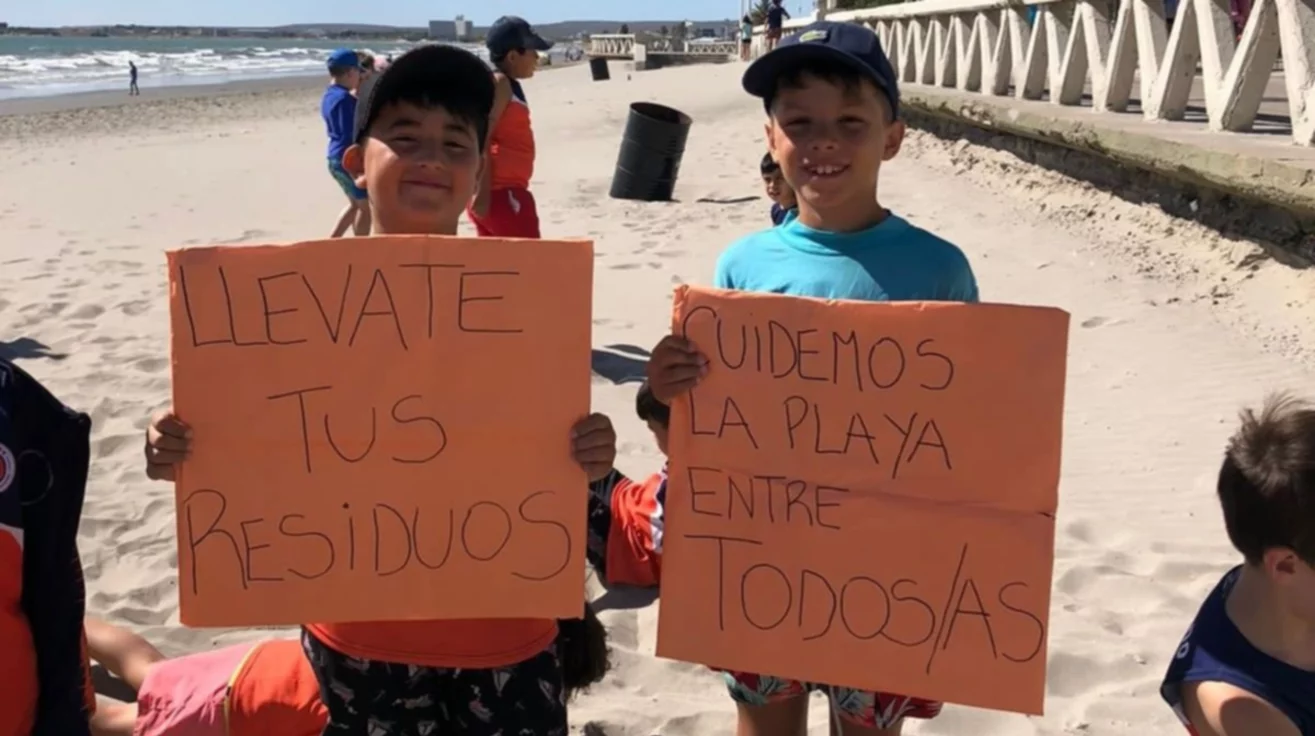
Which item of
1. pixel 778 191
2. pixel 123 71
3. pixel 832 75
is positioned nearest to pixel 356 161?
pixel 832 75

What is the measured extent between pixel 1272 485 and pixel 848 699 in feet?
2.87

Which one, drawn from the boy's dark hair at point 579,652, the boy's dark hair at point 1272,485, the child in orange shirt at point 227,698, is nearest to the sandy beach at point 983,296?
the child in orange shirt at point 227,698

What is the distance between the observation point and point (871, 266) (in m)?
2.08

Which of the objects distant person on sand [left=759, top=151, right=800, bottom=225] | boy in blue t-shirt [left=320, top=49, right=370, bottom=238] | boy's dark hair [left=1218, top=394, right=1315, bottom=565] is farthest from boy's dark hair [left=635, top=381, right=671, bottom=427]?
boy in blue t-shirt [left=320, top=49, right=370, bottom=238]

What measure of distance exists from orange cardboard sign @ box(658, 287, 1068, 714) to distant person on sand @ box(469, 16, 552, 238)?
3295 millimetres

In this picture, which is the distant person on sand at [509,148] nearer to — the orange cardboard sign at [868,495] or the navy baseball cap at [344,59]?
the navy baseball cap at [344,59]

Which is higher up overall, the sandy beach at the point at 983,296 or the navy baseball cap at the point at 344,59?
the navy baseball cap at the point at 344,59

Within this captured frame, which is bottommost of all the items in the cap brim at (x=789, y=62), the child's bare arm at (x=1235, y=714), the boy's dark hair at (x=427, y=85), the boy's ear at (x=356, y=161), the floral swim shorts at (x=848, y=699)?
the floral swim shorts at (x=848, y=699)

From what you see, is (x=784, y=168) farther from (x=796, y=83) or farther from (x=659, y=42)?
(x=659, y=42)

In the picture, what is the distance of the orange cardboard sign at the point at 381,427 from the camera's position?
1.94 metres

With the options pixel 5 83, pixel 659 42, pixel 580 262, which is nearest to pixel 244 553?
pixel 580 262

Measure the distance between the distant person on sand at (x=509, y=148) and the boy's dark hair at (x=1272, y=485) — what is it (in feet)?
12.2

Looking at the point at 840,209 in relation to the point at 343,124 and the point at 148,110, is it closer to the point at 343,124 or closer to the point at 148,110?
the point at 343,124

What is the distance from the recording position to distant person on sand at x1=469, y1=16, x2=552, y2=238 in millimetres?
5234
